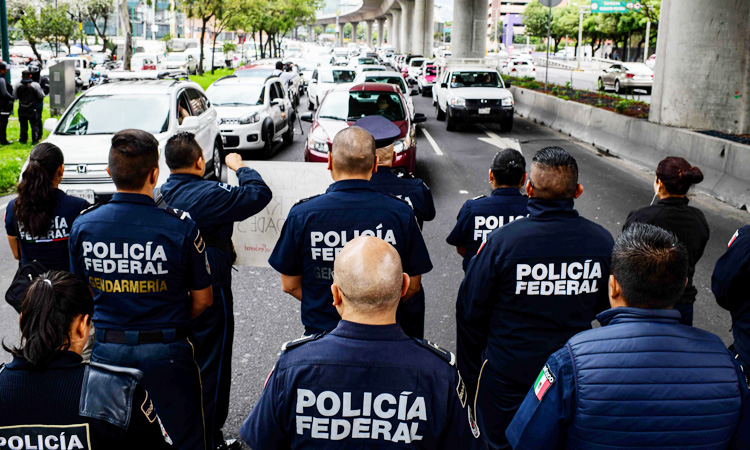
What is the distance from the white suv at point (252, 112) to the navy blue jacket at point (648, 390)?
12455 mm

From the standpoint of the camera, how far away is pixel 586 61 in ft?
253

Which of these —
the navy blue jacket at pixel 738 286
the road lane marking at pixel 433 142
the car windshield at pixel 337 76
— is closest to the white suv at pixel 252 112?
the road lane marking at pixel 433 142

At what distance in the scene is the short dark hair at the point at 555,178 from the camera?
3.49m

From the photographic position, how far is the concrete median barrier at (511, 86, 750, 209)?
1112 centimetres

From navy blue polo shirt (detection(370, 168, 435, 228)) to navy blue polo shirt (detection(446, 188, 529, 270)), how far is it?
0.28m

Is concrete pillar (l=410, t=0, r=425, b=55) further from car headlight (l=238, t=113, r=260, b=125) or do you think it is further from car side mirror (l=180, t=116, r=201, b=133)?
car side mirror (l=180, t=116, r=201, b=133)

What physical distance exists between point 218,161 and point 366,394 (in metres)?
11.3

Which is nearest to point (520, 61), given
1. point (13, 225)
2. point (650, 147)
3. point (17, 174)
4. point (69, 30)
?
point (69, 30)

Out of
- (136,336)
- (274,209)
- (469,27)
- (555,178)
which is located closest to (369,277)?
(555,178)

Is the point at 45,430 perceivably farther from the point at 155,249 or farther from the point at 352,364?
the point at 155,249

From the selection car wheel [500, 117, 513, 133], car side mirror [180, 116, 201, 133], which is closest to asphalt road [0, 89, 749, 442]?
car wheel [500, 117, 513, 133]

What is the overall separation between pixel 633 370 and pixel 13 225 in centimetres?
360

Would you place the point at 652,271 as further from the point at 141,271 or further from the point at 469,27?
the point at 469,27

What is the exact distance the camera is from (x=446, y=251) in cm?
873
